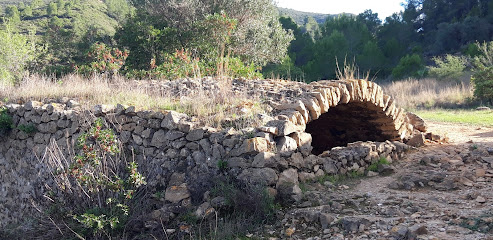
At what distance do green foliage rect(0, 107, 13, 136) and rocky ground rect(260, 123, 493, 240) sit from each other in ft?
18.7

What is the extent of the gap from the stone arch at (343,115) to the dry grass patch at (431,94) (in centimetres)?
762

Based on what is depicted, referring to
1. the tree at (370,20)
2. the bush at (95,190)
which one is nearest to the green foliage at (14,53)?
the bush at (95,190)

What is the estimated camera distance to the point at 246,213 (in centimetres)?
496

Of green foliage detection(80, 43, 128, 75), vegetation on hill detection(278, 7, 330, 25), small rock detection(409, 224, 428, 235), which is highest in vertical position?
vegetation on hill detection(278, 7, 330, 25)

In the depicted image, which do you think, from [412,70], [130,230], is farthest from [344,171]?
[412,70]

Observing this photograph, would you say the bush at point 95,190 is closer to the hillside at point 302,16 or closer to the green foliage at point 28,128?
the green foliage at point 28,128

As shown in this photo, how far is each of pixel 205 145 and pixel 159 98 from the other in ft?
5.66

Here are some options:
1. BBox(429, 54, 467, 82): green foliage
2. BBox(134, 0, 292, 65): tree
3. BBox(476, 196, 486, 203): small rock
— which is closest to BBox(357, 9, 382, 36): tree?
BBox(429, 54, 467, 82): green foliage

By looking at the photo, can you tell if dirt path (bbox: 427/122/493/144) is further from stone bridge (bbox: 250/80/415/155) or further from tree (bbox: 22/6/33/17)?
tree (bbox: 22/6/33/17)

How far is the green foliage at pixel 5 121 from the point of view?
814 centimetres

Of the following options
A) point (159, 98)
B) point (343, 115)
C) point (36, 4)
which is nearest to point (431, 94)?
point (343, 115)

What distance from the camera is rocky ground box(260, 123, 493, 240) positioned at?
4250mm

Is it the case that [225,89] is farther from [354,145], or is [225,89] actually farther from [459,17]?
[459,17]

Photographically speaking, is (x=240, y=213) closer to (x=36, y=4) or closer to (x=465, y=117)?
(x=465, y=117)
